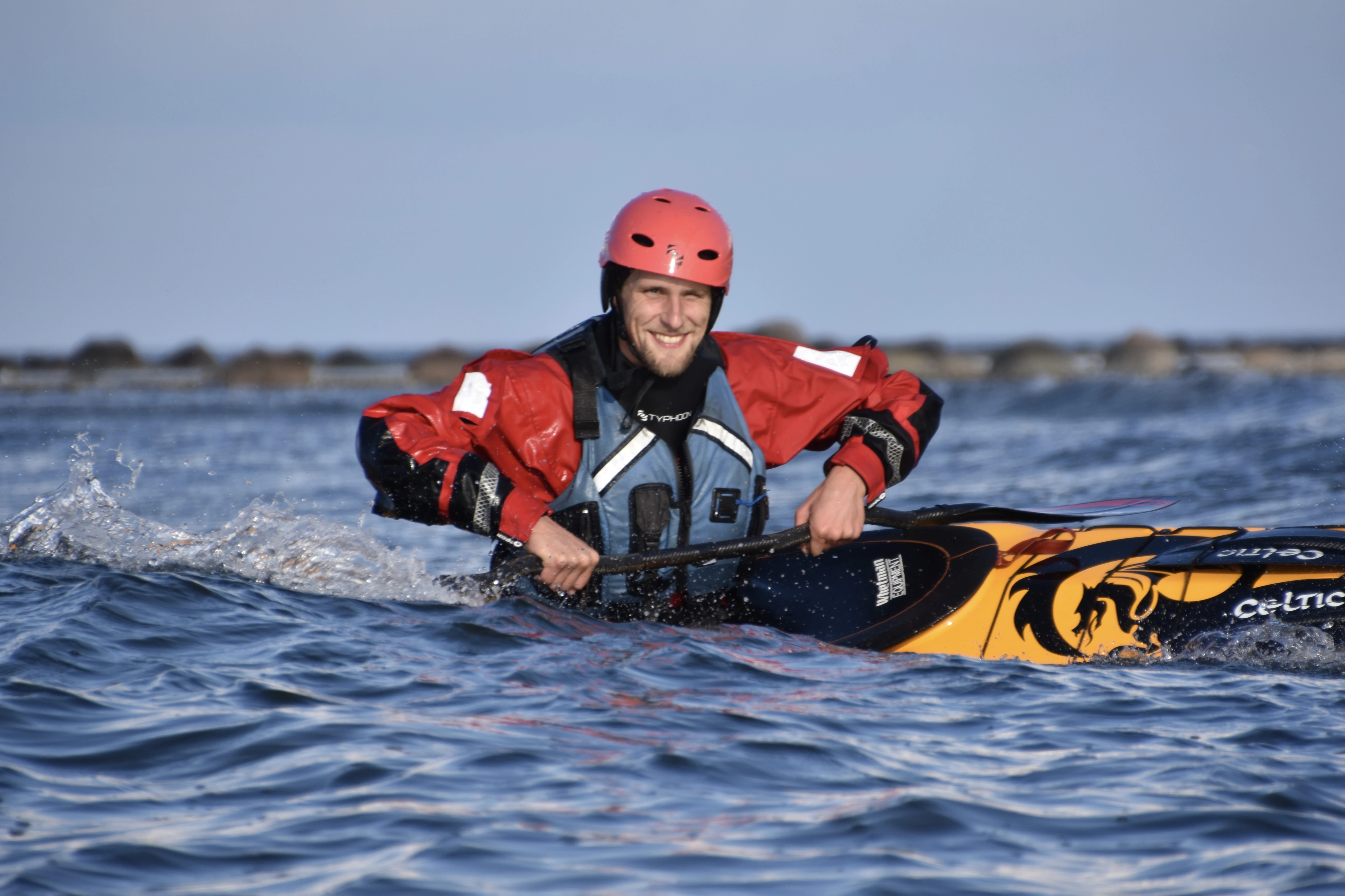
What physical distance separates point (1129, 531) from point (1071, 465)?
916cm

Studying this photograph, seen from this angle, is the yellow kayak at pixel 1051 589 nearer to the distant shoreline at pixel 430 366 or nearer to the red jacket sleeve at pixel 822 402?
the red jacket sleeve at pixel 822 402

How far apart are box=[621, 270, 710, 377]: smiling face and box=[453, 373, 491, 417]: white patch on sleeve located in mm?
549

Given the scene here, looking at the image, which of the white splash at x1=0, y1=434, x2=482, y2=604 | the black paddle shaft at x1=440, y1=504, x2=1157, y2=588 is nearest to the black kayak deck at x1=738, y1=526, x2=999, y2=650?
the black paddle shaft at x1=440, y1=504, x2=1157, y2=588

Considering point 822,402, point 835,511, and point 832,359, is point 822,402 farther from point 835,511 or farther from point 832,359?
point 835,511

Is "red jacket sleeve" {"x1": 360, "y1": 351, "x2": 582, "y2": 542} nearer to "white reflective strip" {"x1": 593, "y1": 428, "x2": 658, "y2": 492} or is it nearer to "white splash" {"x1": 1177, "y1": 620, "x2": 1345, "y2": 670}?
"white reflective strip" {"x1": 593, "y1": 428, "x2": 658, "y2": 492}

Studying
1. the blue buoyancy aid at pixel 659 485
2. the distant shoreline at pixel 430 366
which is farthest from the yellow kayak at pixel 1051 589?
the distant shoreline at pixel 430 366

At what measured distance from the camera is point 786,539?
440 cm

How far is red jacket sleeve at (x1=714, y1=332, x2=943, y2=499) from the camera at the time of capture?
4.84 m

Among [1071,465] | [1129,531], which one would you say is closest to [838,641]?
[1129,531]

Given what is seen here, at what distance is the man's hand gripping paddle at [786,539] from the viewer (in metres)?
4.34

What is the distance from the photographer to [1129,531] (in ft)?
15.7

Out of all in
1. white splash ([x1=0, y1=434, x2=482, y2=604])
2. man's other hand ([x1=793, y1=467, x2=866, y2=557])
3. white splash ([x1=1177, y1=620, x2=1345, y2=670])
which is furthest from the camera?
white splash ([x1=0, y1=434, x2=482, y2=604])

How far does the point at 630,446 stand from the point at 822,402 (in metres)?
0.85

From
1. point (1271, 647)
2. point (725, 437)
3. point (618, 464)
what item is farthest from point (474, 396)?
point (1271, 647)
